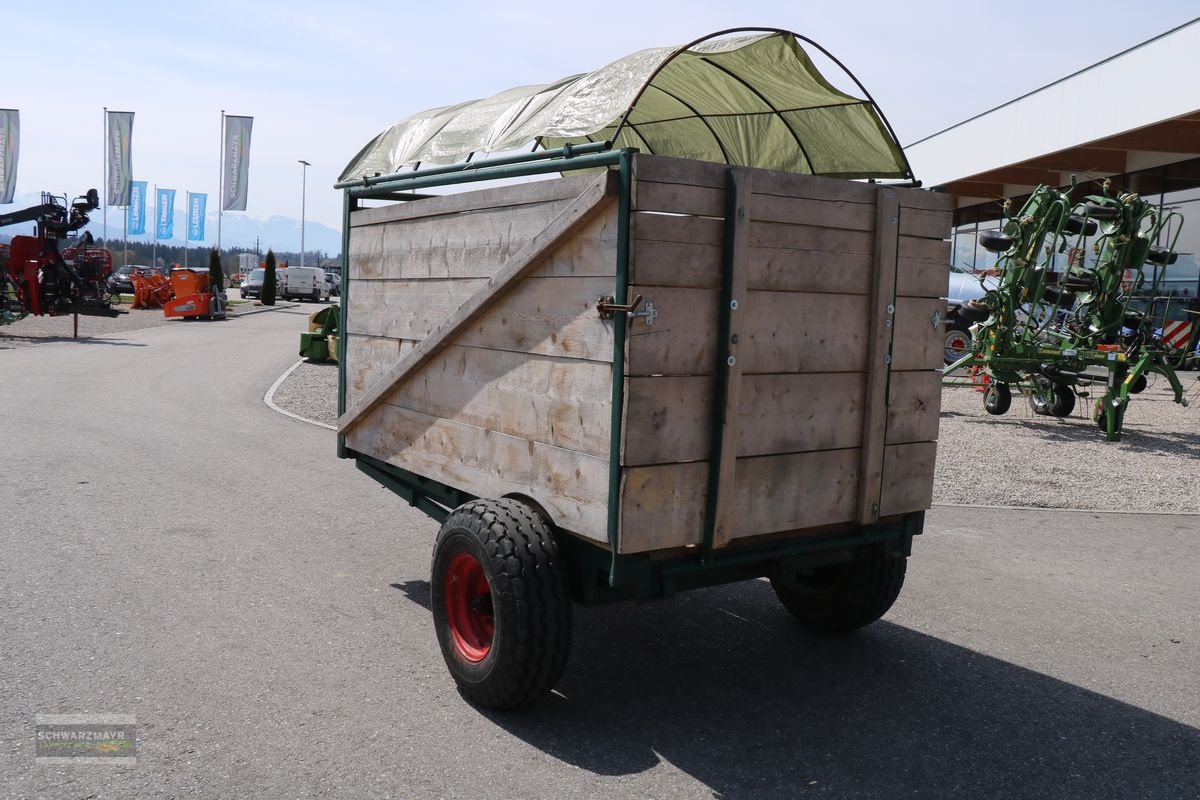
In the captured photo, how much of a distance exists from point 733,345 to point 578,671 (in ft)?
5.59

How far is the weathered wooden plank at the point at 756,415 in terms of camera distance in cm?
352

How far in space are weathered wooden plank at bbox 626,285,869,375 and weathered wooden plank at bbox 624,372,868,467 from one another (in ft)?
0.16

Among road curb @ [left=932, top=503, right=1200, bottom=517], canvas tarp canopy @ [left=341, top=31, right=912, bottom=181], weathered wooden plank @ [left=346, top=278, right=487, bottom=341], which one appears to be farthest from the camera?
road curb @ [left=932, top=503, right=1200, bottom=517]

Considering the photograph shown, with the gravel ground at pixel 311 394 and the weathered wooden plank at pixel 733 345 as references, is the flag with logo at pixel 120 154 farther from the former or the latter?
the weathered wooden plank at pixel 733 345

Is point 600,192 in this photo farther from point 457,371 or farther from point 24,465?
point 24,465

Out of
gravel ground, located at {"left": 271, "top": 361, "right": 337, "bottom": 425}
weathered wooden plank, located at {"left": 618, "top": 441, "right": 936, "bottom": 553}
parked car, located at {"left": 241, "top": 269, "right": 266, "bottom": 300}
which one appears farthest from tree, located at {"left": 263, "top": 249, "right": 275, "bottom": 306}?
weathered wooden plank, located at {"left": 618, "top": 441, "right": 936, "bottom": 553}

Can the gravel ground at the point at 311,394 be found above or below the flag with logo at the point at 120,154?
below

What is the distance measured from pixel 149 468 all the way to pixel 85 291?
19.1 meters

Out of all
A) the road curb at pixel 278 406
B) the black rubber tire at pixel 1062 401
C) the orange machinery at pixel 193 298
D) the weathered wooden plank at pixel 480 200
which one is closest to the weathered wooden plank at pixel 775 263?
the weathered wooden plank at pixel 480 200

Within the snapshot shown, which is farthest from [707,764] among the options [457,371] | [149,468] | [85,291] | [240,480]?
[85,291]

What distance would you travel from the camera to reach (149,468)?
830 cm

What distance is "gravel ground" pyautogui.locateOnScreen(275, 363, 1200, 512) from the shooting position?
8.59 metres

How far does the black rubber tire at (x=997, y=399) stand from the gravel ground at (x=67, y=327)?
17689mm

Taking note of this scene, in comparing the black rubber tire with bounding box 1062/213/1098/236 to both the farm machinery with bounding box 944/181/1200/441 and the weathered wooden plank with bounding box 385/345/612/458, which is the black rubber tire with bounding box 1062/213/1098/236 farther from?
the weathered wooden plank with bounding box 385/345/612/458
